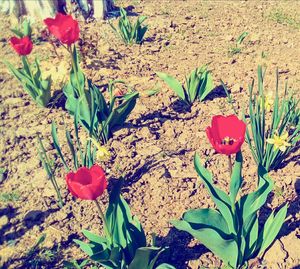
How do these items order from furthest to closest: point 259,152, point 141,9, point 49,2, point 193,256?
1. point 141,9
2. point 49,2
3. point 259,152
4. point 193,256

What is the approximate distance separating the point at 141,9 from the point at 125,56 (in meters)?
1.27

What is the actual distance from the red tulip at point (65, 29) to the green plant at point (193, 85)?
92cm

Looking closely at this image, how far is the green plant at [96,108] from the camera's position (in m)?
2.73

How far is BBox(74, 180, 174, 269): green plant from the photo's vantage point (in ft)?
5.99

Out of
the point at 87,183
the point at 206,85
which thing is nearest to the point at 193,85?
the point at 206,85

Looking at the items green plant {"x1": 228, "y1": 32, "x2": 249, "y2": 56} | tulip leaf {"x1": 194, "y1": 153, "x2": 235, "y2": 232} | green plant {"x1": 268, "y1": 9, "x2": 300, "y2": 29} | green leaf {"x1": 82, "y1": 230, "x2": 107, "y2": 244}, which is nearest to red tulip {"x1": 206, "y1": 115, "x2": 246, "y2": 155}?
tulip leaf {"x1": 194, "y1": 153, "x2": 235, "y2": 232}

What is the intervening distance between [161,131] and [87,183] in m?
1.50

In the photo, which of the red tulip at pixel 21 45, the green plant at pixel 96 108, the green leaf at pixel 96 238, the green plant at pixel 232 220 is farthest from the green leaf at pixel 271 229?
the red tulip at pixel 21 45

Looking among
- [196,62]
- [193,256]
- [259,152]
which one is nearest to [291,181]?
[259,152]

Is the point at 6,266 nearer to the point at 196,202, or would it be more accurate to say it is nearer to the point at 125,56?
the point at 196,202

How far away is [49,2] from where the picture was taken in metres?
4.64

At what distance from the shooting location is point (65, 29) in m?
2.46

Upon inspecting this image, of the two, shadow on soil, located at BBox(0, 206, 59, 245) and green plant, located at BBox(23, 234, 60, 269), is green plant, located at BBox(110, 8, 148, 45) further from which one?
green plant, located at BBox(23, 234, 60, 269)

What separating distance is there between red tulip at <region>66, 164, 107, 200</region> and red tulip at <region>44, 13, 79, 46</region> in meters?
1.03
